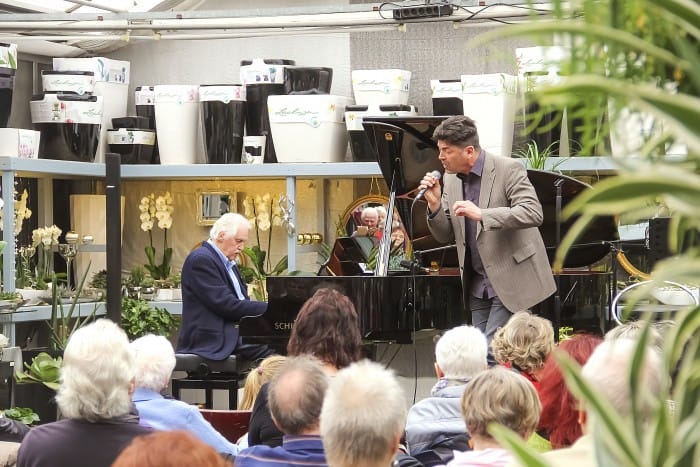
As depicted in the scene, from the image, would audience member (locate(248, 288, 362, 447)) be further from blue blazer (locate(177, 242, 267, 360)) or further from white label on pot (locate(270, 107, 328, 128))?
white label on pot (locate(270, 107, 328, 128))

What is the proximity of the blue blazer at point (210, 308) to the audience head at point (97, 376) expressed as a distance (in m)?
3.40

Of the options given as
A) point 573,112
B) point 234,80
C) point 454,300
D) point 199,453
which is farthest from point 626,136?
point 234,80

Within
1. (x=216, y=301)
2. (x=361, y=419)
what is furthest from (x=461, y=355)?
(x=216, y=301)

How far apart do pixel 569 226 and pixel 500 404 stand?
349cm

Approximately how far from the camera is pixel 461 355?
3189 millimetres

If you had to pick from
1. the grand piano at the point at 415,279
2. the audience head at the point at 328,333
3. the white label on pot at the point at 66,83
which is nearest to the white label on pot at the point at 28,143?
the white label on pot at the point at 66,83

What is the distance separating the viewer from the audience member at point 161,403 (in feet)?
10.6

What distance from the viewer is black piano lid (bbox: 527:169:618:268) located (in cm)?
586

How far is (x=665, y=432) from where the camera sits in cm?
73

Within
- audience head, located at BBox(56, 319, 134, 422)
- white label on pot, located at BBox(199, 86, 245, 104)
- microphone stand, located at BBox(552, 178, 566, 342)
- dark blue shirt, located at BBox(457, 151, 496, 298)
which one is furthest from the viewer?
white label on pot, located at BBox(199, 86, 245, 104)

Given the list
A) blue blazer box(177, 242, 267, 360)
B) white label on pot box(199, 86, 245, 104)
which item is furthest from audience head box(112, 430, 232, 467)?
white label on pot box(199, 86, 245, 104)

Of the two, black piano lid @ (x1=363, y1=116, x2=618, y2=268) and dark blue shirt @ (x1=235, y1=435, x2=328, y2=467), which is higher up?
black piano lid @ (x1=363, y1=116, x2=618, y2=268)

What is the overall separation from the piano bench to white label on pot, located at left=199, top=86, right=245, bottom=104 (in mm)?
2618

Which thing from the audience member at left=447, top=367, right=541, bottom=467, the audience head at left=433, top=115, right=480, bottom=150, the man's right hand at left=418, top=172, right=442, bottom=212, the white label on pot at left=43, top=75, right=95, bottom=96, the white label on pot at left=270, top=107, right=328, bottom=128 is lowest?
the audience member at left=447, top=367, right=541, bottom=467
